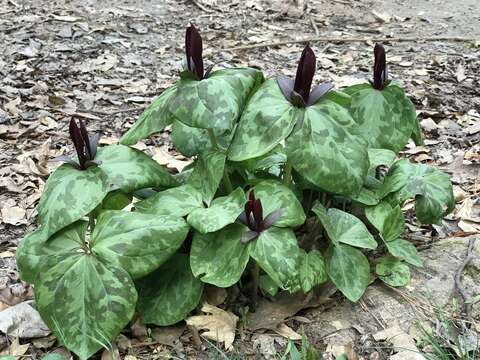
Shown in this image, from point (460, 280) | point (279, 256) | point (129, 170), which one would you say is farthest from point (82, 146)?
point (460, 280)

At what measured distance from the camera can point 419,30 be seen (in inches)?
201

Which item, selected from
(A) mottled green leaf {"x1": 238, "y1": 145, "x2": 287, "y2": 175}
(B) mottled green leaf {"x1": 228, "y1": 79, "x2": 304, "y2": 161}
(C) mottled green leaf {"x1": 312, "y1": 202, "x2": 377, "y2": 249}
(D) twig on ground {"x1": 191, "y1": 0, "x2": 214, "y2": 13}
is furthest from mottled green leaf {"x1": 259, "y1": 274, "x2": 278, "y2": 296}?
(D) twig on ground {"x1": 191, "y1": 0, "x2": 214, "y2": 13}

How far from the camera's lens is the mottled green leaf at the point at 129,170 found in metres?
1.70

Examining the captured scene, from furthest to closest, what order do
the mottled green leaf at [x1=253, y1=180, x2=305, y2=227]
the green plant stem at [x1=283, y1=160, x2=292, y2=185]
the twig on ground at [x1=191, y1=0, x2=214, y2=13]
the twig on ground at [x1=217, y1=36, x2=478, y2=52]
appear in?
the twig on ground at [x1=191, y1=0, x2=214, y2=13]
the twig on ground at [x1=217, y1=36, x2=478, y2=52]
the green plant stem at [x1=283, y1=160, x2=292, y2=185]
the mottled green leaf at [x1=253, y1=180, x2=305, y2=227]

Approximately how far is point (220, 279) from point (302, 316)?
41 centimetres

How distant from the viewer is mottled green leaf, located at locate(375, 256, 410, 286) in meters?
2.01

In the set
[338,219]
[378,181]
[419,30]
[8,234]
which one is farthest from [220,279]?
[419,30]

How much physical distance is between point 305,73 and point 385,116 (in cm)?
43

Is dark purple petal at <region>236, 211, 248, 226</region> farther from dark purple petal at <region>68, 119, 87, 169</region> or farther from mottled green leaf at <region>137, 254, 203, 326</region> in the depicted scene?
dark purple petal at <region>68, 119, 87, 169</region>

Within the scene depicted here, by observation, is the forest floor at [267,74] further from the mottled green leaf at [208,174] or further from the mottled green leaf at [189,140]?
the mottled green leaf at [189,140]

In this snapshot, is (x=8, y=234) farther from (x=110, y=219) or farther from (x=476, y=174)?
(x=476, y=174)

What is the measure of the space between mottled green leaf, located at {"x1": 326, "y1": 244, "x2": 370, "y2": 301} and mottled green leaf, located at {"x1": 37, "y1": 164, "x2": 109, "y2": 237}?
72 centimetres

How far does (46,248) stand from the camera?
1703 mm

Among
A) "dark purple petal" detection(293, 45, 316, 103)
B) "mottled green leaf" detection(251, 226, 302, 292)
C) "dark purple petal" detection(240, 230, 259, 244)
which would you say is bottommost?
"mottled green leaf" detection(251, 226, 302, 292)
